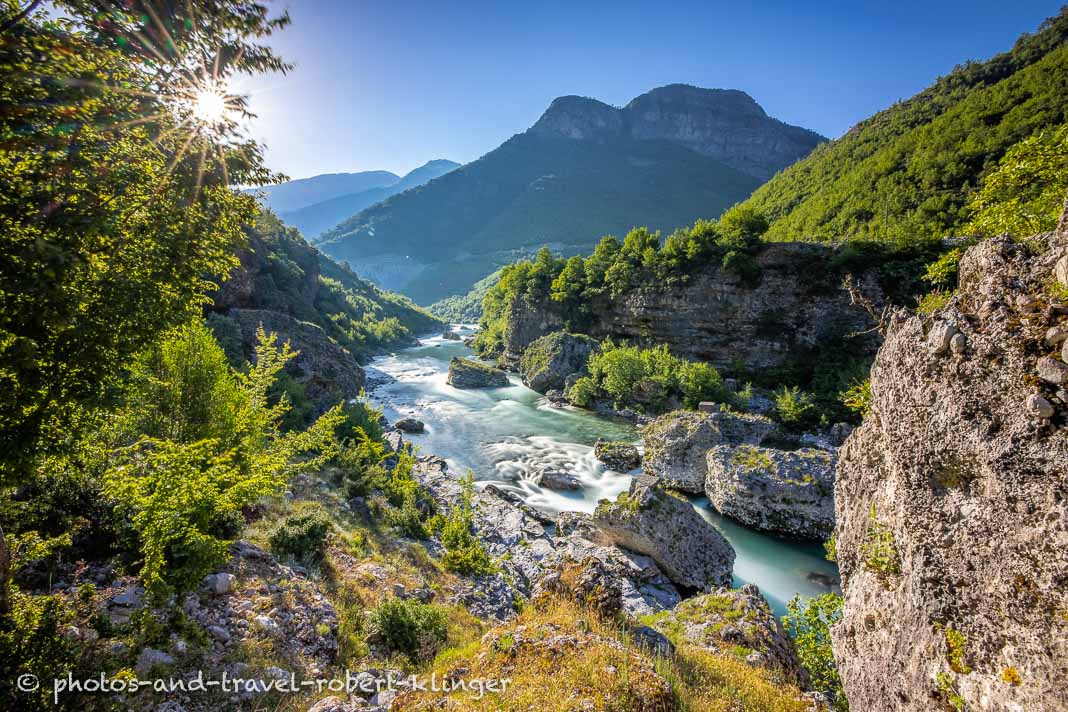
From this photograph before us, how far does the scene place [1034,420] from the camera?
2.92 meters

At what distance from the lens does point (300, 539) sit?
8.51m

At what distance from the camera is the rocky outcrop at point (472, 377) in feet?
125

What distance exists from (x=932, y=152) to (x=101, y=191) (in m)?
53.5

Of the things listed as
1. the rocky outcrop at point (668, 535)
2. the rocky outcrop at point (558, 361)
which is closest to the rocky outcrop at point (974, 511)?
the rocky outcrop at point (668, 535)

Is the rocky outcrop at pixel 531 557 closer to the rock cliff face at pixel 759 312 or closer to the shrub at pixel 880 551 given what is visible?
the shrub at pixel 880 551

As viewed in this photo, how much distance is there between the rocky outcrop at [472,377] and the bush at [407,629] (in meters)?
31.1

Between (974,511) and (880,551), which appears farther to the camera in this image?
(880,551)

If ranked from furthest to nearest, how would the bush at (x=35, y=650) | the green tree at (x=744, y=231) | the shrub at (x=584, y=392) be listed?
the green tree at (x=744, y=231), the shrub at (x=584, y=392), the bush at (x=35, y=650)

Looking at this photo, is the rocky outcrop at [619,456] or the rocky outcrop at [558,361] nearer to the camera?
the rocky outcrop at [619,456]

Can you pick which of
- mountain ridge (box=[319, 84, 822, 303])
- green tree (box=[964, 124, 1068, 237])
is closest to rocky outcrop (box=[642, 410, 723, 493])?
green tree (box=[964, 124, 1068, 237])

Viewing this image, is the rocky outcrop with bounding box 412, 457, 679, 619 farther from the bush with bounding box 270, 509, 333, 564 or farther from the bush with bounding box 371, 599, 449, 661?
the bush with bounding box 270, 509, 333, 564

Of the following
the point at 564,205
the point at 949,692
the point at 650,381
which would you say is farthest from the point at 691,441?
the point at 564,205

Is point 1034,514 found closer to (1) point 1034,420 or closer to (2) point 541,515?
(1) point 1034,420

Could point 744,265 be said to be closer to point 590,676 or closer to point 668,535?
point 668,535
